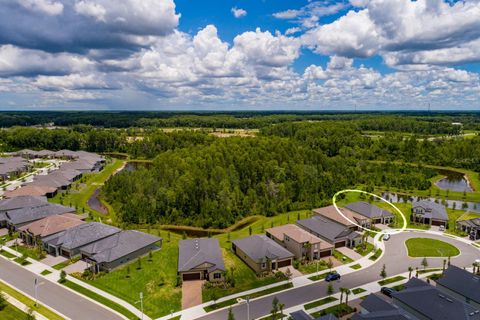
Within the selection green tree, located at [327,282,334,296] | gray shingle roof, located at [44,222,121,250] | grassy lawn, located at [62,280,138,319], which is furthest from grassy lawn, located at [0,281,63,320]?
green tree, located at [327,282,334,296]

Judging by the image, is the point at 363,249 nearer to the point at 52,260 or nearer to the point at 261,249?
the point at 261,249

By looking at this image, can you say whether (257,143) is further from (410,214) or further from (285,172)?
(410,214)

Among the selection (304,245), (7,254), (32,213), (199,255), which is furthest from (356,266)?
(32,213)

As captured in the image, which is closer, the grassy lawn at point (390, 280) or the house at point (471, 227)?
the grassy lawn at point (390, 280)

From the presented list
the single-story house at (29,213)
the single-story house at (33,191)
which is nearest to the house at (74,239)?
the single-story house at (29,213)

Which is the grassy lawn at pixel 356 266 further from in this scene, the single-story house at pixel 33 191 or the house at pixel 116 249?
the single-story house at pixel 33 191

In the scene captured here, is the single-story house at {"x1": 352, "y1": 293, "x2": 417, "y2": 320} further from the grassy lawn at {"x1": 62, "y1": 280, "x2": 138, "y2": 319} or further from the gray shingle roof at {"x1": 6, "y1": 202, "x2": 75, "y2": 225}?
the gray shingle roof at {"x1": 6, "y1": 202, "x2": 75, "y2": 225}
